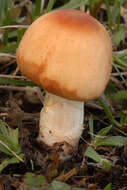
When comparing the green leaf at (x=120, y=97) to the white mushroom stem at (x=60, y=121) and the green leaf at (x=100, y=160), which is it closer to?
the white mushroom stem at (x=60, y=121)

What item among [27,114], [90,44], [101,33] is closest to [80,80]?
[90,44]

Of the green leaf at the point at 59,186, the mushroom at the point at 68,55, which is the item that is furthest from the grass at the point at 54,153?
the mushroom at the point at 68,55

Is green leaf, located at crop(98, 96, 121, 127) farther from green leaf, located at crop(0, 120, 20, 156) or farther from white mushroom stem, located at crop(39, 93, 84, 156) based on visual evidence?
green leaf, located at crop(0, 120, 20, 156)

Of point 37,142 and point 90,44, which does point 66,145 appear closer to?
point 37,142

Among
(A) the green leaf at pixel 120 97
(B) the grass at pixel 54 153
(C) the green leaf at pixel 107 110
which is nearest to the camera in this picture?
(B) the grass at pixel 54 153

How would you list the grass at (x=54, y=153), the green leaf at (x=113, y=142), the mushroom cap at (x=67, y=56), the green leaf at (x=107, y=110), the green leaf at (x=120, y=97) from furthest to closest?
1. the green leaf at (x=120, y=97)
2. the green leaf at (x=107, y=110)
3. the green leaf at (x=113, y=142)
4. the grass at (x=54, y=153)
5. the mushroom cap at (x=67, y=56)

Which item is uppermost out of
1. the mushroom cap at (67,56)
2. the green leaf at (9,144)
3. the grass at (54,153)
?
the mushroom cap at (67,56)

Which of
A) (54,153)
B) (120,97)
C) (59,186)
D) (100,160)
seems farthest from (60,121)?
(120,97)
